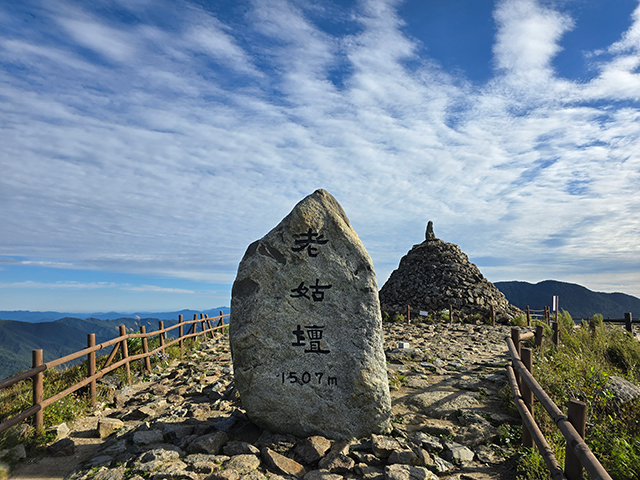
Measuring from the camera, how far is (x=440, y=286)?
25.6 meters

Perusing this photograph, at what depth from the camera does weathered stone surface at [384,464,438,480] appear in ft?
13.6

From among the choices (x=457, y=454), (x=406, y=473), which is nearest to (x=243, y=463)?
(x=406, y=473)

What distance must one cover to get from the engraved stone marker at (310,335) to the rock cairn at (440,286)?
18590 millimetres

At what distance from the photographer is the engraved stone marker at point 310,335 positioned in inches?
201

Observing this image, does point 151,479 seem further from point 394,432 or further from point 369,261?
point 369,261

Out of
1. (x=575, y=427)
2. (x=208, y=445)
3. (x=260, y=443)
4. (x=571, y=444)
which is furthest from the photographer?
(x=260, y=443)

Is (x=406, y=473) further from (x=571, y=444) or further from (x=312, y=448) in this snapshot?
(x=571, y=444)

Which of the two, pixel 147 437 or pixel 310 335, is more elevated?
pixel 310 335

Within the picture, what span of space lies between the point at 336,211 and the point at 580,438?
3852 mm

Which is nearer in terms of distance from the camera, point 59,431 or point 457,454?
point 457,454

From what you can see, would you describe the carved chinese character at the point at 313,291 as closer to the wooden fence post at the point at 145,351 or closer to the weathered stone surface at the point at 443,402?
the weathered stone surface at the point at 443,402

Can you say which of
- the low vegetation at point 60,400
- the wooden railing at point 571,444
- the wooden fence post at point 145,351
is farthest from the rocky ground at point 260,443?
the wooden fence post at point 145,351

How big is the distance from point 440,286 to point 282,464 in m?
22.8

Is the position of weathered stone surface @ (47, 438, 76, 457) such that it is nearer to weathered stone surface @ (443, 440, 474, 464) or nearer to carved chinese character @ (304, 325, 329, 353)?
carved chinese character @ (304, 325, 329, 353)
